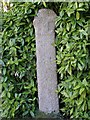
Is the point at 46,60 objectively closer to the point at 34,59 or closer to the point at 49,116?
the point at 34,59

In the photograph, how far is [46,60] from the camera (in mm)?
2723

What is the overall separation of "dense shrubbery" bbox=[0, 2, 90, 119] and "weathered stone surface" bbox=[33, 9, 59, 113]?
6 centimetres

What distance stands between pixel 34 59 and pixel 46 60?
0.15m

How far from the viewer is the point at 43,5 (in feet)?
8.92

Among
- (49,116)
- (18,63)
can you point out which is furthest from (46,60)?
(49,116)

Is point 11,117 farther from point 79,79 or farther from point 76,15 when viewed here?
point 76,15

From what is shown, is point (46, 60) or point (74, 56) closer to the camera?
point (74, 56)

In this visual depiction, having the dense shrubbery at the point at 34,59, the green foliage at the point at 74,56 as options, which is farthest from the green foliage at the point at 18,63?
the green foliage at the point at 74,56

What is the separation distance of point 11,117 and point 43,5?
118 centimetres

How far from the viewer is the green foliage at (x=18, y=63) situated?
8.96ft

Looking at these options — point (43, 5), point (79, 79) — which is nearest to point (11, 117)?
point (79, 79)

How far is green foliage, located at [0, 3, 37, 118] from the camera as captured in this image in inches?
108

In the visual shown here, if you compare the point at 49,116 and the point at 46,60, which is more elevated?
the point at 46,60

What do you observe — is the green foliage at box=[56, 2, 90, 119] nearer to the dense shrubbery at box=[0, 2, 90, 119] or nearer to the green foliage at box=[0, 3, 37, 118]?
the dense shrubbery at box=[0, 2, 90, 119]
